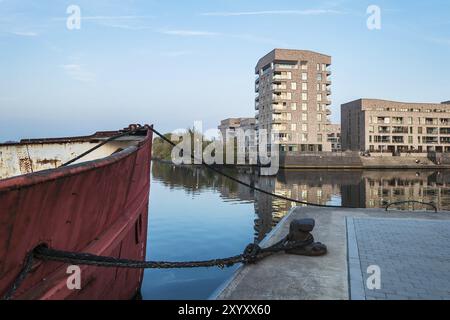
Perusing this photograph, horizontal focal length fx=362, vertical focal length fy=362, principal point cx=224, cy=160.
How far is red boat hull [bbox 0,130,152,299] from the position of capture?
3112 millimetres

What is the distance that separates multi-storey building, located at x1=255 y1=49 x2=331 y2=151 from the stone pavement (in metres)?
66.7

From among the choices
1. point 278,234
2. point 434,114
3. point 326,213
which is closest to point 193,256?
point 278,234

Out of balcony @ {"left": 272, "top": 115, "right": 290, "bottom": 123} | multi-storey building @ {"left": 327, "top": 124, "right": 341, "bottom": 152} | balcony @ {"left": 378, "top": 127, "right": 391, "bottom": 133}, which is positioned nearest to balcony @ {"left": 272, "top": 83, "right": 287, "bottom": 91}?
balcony @ {"left": 272, "top": 115, "right": 290, "bottom": 123}

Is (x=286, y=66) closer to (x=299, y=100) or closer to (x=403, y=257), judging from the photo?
(x=299, y=100)

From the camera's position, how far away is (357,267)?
6672mm

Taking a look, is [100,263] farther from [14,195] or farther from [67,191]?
[14,195]

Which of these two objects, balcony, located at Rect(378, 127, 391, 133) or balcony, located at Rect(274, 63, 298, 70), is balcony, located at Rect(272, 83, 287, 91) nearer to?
balcony, located at Rect(274, 63, 298, 70)

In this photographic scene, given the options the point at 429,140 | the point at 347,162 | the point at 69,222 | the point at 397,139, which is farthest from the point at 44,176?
the point at 429,140

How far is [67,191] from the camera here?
12.4ft

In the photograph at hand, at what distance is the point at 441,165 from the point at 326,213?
75.0m

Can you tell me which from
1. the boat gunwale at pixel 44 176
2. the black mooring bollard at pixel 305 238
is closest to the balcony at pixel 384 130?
the black mooring bollard at pixel 305 238

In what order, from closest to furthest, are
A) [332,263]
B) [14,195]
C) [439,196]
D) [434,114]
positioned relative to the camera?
[14,195] → [332,263] → [439,196] → [434,114]

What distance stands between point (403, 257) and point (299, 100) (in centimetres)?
7323
